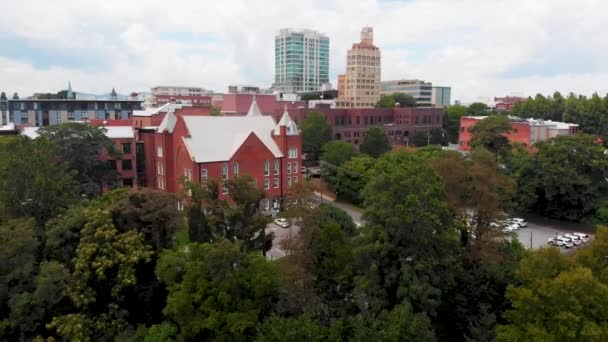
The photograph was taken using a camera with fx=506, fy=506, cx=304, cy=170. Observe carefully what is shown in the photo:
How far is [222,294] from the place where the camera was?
22312 millimetres

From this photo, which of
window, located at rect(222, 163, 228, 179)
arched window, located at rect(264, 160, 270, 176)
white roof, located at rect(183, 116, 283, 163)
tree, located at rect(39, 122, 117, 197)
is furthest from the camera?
arched window, located at rect(264, 160, 270, 176)

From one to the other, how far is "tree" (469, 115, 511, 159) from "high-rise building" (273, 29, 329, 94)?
121 m

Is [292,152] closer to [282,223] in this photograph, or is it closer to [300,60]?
[282,223]

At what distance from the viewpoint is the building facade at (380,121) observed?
278ft

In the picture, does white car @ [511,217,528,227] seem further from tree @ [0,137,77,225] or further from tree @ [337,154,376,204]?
tree @ [0,137,77,225]

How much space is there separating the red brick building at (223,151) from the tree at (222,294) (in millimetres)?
20744

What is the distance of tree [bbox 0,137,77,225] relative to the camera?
98.2 ft

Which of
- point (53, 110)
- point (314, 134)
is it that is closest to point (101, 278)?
point (314, 134)

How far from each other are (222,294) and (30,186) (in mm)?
15889

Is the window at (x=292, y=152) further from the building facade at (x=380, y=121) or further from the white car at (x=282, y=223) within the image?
the building facade at (x=380, y=121)

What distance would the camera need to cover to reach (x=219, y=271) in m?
22.8

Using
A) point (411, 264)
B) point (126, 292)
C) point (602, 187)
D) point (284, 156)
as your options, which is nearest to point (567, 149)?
point (602, 187)

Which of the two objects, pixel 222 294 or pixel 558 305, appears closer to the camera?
pixel 558 305

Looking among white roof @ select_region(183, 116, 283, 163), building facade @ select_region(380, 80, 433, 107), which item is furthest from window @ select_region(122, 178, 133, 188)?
building facade @ select_region(380, 80, 433, 107)
